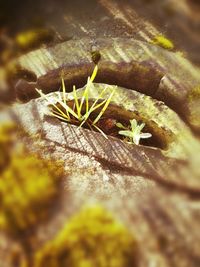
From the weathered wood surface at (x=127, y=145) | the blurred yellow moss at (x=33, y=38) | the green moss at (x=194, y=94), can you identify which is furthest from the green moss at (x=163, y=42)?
the blurred yellow moss at (x=33, y=38)

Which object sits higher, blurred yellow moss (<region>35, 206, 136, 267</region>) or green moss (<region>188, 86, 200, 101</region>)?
green moss (<region>188, 86, 200, 101</region>)

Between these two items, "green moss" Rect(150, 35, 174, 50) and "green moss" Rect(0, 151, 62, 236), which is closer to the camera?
"green moss" Rect(0, 151, 62, 236)

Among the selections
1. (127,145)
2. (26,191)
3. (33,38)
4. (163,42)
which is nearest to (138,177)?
(127,145)

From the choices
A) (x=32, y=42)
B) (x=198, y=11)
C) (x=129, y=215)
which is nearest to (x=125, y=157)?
(x=129, y=215)

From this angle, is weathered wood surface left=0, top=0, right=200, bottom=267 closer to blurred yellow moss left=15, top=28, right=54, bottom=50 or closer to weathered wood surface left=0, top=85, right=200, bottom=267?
weathered wood surface left=0, top=85, right=200, bottom=267

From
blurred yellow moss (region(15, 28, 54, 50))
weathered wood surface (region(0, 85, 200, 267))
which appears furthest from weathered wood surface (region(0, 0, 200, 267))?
blurred yellow moss (region(15, 28, 54, 50))

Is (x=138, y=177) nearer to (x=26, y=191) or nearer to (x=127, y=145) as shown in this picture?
(x=127, y=145)
